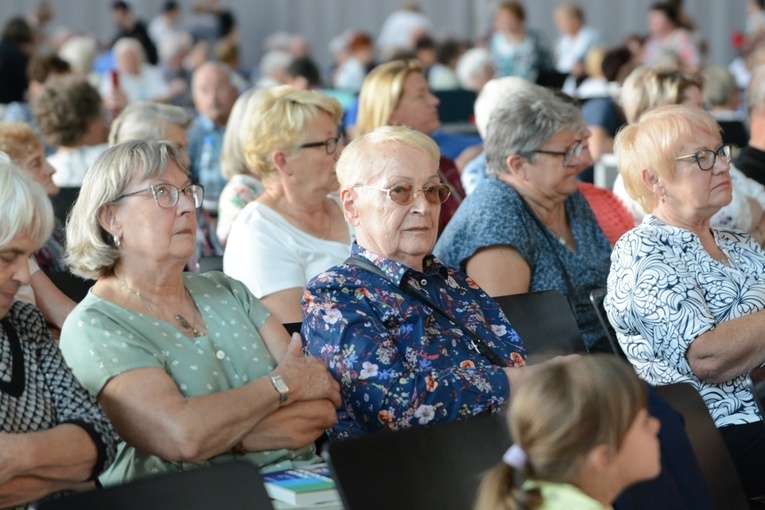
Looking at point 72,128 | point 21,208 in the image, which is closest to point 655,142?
point 21,208

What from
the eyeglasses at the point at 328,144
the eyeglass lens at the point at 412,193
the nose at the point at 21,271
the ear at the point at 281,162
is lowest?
the ear at the point at 281,162

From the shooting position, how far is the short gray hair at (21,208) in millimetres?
2176

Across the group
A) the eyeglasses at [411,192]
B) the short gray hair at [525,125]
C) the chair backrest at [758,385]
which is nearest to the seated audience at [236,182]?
the short gray hair at [525,125]

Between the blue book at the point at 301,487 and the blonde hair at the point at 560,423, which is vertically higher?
the blonde hair at the point at 560,423

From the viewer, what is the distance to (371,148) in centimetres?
285

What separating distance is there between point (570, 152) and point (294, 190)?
36.6 inches

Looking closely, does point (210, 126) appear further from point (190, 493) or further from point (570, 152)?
point (190, 493)

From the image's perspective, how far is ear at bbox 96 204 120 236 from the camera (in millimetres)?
2562

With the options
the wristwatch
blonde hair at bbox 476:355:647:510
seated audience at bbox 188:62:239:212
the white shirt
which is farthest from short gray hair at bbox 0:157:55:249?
seated audience at bbox 188:62:239:212

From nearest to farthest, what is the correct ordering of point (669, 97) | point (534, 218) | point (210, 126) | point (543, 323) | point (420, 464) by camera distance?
point (420, 464) < point (543, 323) < point (534, 218) < point (669, 97) < point (210, 126)

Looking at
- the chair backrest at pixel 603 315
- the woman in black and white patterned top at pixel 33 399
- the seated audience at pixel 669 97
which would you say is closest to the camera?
the woman in black and white patterned top at pixel 33 399

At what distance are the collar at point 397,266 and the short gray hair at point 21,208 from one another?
81cm

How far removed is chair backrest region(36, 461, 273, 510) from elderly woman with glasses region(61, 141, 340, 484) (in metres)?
0.39

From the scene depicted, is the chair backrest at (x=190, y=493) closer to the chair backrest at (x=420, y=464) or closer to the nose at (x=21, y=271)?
the chair backrest at (x=420, y=464)
